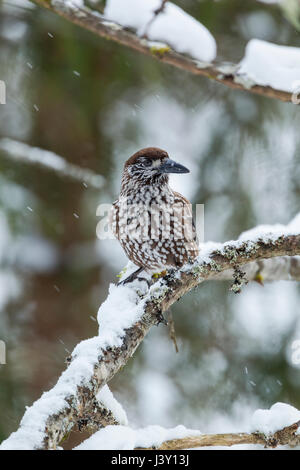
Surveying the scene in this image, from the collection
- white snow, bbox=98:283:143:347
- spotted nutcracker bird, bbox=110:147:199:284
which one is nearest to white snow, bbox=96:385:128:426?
white snow, bbox=98:283:143:347

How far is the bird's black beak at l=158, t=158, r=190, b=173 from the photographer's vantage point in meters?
4.03

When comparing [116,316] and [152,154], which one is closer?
[116,316]

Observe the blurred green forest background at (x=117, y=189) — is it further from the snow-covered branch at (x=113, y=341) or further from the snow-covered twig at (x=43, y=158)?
the snow-covered branch at (x=113, y=341)

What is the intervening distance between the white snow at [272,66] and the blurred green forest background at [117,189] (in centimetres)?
264

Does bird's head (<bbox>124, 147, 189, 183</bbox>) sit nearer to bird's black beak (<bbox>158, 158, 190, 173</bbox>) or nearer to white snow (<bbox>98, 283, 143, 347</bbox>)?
bird's black beak (<bbox>158, 158, 190, 173</bbox>)

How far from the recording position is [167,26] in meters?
3.10

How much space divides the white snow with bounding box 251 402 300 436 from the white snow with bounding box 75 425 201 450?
328 mm

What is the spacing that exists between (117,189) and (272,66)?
10.2ft

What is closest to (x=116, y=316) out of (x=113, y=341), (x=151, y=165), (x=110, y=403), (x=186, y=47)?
(x=113, y=341)

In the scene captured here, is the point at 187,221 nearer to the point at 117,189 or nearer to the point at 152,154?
the point at 152,154

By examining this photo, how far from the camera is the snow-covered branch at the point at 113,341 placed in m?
1.93

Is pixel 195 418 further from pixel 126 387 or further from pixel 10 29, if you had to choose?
pixel 10 29

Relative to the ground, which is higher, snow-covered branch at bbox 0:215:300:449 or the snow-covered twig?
the snow-covered twig
